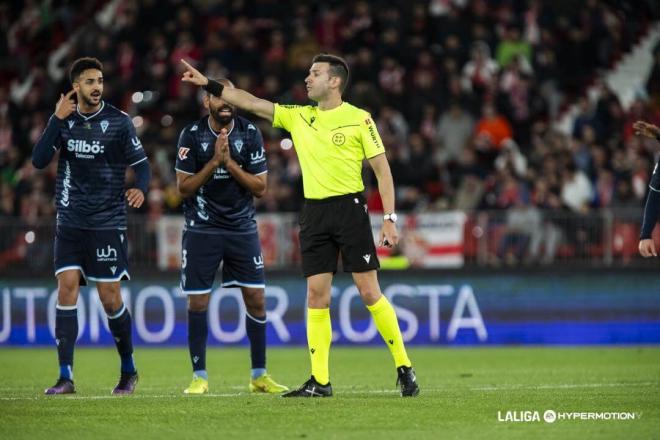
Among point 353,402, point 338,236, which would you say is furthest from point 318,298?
point 353,402

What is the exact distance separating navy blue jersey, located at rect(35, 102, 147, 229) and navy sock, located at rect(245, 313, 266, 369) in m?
1.51

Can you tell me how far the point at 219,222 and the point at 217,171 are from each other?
473 millimetres

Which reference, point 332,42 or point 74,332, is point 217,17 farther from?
point 74,332

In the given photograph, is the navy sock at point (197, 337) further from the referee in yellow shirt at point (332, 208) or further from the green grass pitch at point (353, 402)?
the referee in yellow shirt at point (332, 208)

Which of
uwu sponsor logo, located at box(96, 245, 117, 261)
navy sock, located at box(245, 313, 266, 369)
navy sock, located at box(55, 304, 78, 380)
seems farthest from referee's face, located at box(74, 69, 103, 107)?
navy sock, located at box(245, 313, 266, 369)

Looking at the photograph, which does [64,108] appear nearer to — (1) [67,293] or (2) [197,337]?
(1) [67,293]

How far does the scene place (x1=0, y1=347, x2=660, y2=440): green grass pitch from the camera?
832 centimetres

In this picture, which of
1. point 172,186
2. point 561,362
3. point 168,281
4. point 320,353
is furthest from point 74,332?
point 172,186

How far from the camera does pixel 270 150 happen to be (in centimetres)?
2303

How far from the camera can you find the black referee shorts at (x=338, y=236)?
1042 centimetres

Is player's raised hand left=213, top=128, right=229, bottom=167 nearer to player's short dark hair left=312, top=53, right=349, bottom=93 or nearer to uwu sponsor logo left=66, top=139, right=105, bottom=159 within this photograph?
uwu sponsor logo left=66, top=139, right=105, bottom=159

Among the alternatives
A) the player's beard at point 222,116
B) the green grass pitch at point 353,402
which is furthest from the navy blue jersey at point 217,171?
the green grass pitch at point 353,402

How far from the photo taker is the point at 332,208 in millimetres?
10492

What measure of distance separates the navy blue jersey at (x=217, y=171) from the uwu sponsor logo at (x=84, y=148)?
73 cm
